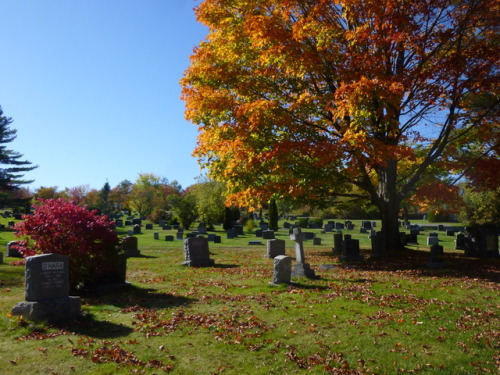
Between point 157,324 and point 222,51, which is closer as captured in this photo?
point 157,324

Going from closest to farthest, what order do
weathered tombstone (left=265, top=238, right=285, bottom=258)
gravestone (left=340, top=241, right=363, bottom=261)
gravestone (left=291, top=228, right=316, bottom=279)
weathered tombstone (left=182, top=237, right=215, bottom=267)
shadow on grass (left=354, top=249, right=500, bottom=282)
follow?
1. gravestone (left=291, top=228, right=316, bottom=279)
2. shadow on grass (left=354, top=249, right=500, bottom=282)
3. weathered tombstone (left=182, top=237, right=215, bottom=267)
4. gravestone (left=340, top=241, right=363, bottom=261)
5. weathered tombstone (left=265, top=238, right=285, bottom=258)

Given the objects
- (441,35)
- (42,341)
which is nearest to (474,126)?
(441,35)

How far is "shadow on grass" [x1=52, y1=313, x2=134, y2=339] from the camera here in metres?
6.89

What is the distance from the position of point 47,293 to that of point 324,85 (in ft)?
42.0

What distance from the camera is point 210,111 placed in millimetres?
15672

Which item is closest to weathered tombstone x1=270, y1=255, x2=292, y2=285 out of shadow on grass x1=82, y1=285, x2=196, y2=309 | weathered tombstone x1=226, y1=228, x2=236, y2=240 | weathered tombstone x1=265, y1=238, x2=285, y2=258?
shadow on grass x1=82, y1=285, x2=196, y2=309

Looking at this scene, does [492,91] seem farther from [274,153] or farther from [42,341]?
[42,341]

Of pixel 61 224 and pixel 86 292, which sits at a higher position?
pixel 61 224

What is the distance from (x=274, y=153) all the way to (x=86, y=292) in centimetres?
710

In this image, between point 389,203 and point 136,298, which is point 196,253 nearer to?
point 136,298

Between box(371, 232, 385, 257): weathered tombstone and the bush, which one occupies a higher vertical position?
the bush

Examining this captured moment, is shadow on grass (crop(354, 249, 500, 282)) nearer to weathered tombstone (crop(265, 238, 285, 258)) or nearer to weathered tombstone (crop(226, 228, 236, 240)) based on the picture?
weathered tombstone (crop(265, 238, 285, 258))

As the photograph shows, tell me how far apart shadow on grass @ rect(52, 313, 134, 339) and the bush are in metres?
2.51

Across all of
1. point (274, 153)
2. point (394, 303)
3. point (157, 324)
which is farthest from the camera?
point (274, 153)
